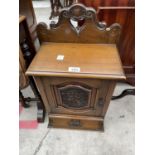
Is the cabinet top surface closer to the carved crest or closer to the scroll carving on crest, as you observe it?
the scroll carving on crest

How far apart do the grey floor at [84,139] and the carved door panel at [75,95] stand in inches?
8.6

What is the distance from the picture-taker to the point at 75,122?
4.54 ft

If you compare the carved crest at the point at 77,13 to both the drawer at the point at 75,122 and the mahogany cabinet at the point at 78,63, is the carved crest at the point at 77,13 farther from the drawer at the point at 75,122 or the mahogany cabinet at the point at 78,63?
the drawer at the point at 75,122

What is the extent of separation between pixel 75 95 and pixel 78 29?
43 centimetres

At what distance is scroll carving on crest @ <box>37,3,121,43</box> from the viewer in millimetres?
1021

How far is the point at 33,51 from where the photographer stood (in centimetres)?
127

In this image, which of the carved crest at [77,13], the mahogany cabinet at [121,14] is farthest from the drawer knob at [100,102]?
the mahogany cabinet at [121,14]

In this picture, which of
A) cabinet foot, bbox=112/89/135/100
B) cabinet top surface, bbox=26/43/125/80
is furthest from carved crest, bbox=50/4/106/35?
cabinet foot, bbox=112/89/135/100

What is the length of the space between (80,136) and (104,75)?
0.69 metres

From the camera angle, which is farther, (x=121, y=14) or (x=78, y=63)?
(x=121, y=14)

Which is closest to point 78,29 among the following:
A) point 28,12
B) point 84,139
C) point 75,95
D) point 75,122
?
point 75,95

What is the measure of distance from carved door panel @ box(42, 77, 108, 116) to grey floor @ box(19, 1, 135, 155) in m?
0.22

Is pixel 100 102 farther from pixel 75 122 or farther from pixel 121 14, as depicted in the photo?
pixel 121 14

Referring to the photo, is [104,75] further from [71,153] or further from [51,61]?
[71,153]
